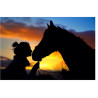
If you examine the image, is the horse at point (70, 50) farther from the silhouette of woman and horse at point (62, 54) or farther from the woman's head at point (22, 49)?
the woman's head at point (22, 49)

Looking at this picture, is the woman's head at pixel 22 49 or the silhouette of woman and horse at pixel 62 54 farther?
the woman's head at pixel 22 49

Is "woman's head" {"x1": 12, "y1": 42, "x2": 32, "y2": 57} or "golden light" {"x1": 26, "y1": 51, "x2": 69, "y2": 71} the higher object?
"woman's head" {"x1": 12, "y1": 42, "x2": 32, "y2": 57}

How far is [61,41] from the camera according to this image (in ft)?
10.5

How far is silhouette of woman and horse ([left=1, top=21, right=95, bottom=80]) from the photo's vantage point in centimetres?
306

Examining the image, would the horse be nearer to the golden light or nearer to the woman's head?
the golden light

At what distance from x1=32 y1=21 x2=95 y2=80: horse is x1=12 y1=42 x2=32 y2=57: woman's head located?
0.28 m

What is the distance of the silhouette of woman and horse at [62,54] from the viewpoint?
3059mm

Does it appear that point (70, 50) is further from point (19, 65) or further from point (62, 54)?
point (19, 65)

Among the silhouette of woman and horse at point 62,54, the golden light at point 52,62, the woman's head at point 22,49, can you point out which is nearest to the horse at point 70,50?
the silhouette of woman and horse at point 62,54

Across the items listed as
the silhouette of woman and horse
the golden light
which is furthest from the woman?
the golden light
